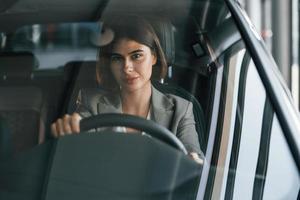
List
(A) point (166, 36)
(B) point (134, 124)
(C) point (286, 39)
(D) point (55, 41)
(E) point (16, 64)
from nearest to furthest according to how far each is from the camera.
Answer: (B) point (134, 124)
(A) point (166, 36)
(E) point (16, 64)
(D) point (55, 41)
(C) point (286, 39)

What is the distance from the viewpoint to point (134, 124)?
200 centimetres

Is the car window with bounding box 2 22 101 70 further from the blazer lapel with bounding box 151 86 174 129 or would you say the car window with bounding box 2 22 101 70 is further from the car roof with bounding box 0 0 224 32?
the blazer lapel with bounding box 151 86 174 129

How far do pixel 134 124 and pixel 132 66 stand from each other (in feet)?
0.58

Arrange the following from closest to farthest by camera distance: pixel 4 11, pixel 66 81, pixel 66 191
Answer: pixel 66 191, pixel 66 81, pixel 4 11

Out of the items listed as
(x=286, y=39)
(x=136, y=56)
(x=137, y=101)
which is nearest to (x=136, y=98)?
(x=137, y=101)

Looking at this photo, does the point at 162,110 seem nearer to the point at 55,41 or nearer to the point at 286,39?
the point at 55,41

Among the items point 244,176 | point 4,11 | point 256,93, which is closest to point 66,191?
point 244,176

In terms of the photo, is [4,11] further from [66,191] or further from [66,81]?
[66,191]

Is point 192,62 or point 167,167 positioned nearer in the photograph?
point 167,167

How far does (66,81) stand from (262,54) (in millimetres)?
652

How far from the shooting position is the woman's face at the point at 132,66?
205 cm

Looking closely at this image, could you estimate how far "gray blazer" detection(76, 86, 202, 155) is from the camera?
2.04 meters

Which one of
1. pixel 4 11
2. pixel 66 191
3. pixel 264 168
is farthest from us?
pixel 4 11

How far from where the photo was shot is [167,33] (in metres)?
2.25
